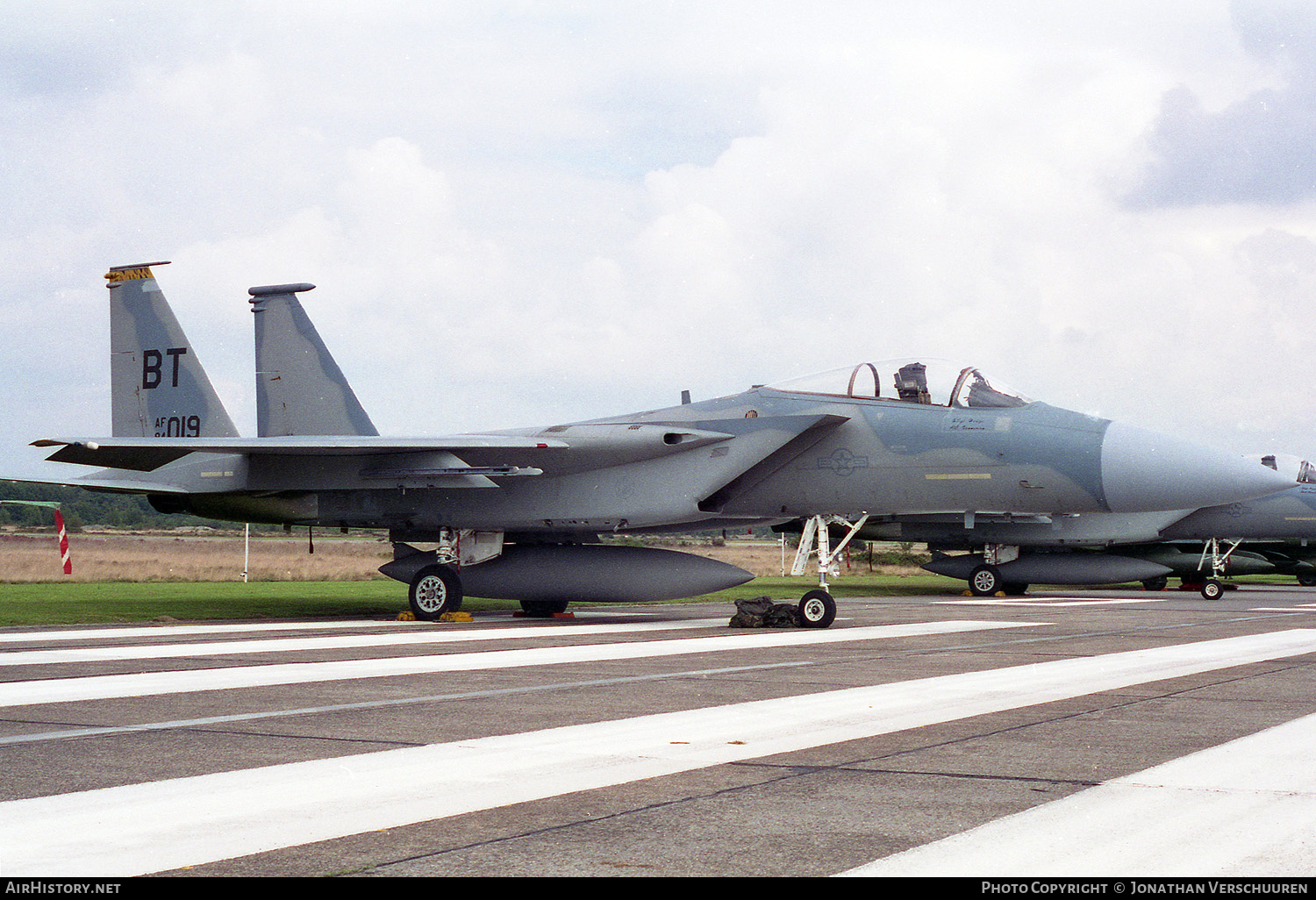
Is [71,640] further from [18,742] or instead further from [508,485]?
[18,742]

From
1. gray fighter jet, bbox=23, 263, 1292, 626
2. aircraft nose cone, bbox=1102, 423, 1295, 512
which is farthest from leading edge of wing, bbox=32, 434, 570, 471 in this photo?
aircraft nose cone, bbox=1102, 423, 1295, 512

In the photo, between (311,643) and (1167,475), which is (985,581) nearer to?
(1167,475)

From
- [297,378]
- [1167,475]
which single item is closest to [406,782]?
[1167,475]

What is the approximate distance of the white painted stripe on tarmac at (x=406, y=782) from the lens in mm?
3727

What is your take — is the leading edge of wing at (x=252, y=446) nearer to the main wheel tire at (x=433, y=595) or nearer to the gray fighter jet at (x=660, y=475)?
the gray fighter jet at (x=660, y=475)

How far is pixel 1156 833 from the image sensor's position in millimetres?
3826

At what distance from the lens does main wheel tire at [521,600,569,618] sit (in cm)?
1697

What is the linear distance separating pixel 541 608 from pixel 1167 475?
842 centimetres

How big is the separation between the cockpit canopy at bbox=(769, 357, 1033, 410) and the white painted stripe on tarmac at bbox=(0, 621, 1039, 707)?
2.68 metres

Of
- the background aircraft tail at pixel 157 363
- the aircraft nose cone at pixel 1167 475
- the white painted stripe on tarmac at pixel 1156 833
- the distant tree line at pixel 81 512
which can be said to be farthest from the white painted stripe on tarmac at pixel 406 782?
the distant tree line at pixel 81 512

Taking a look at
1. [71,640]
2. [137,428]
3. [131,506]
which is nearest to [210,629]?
[71,640]

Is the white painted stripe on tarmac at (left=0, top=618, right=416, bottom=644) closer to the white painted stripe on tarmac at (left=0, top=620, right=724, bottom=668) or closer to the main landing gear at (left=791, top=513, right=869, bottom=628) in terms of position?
the white painted stripe on tarmac at (left=0, top=620, right=724, bottom=668)

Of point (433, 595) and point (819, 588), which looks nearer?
point (819, 588)
